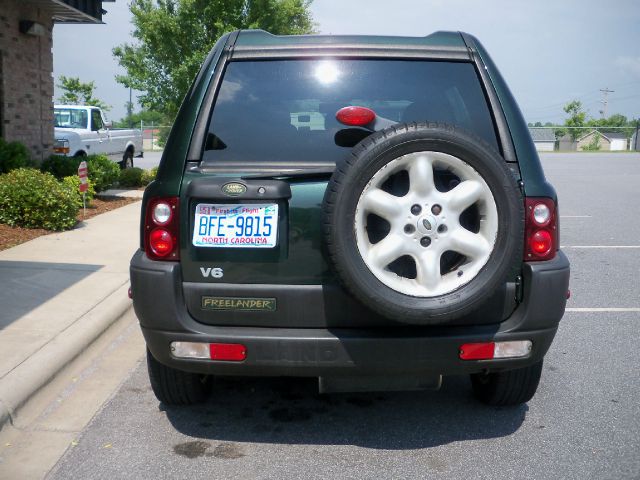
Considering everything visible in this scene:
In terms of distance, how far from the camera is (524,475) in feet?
10.2

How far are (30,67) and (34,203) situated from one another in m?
4.46

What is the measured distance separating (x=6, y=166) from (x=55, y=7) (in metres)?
3.77

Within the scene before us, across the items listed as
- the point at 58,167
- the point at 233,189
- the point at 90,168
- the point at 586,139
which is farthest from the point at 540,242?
the point at 586,139

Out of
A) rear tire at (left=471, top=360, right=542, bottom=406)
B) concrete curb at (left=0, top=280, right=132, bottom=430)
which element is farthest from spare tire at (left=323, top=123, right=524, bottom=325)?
concrete curb at (left=0, top=280, right=132, bottom=430)

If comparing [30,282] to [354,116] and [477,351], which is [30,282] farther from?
[477,351]

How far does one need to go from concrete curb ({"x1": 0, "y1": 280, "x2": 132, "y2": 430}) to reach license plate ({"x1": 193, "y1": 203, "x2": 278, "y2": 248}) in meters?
1.61

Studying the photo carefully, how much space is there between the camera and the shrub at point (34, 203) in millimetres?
8875

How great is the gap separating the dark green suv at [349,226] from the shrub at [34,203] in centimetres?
625

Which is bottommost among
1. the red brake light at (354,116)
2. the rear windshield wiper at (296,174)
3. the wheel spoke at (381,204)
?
the wheel spoke at (381,204)

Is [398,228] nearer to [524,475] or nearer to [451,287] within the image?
[451,287]

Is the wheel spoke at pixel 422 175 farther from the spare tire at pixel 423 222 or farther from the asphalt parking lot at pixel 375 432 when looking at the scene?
the asphalt parking lot at pixel 375 432

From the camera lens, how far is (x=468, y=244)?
9.43 feet

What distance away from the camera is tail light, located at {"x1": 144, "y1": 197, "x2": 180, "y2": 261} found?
308cm

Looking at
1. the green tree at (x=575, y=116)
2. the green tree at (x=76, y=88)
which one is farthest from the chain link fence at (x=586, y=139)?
the green tree at (x=76, y=88)
